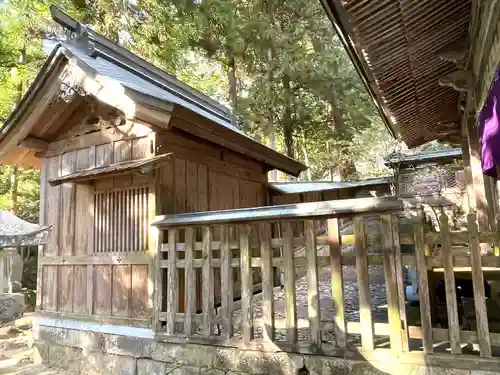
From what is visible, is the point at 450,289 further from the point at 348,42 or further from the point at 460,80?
the point at 460,80

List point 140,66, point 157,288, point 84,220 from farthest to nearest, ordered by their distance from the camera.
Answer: point 140,66
point 84,220
point 157,288

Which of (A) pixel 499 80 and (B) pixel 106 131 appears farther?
(B) pixel 106 131

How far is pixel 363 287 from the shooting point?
12.2 feet

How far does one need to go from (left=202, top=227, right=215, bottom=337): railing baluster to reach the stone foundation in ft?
0.89

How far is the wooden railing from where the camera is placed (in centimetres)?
343

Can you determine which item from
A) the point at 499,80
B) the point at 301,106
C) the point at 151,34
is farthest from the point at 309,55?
the point at 499,80

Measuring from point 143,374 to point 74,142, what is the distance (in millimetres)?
3942

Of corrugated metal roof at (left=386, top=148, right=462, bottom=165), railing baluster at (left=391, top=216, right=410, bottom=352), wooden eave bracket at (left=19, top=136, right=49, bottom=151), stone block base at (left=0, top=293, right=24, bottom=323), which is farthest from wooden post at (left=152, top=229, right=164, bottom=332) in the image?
corrugated metal roof at (left=386, top=148, right=462, bottom=165)

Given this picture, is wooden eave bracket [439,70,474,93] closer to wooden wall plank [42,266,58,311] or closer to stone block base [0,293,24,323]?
wooden wall plank [42,266,58,311]

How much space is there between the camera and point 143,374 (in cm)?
500

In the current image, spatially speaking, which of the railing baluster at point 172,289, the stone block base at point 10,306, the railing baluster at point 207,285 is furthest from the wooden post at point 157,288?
the stone block base at point 10,306

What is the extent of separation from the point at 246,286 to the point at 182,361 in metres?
1.32

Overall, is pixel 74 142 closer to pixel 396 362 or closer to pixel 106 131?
pixel 106 131

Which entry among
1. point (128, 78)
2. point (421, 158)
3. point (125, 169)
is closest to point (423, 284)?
point (125, 169)
